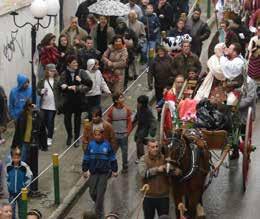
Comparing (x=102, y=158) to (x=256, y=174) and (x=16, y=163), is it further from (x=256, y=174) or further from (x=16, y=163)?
(x=256, y=174)

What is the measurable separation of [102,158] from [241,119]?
3086 mm

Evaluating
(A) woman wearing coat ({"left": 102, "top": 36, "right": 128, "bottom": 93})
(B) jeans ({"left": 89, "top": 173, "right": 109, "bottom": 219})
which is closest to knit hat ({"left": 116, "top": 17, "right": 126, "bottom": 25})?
(A) woman wearing coat ({"left": 102, "top": 36, "right": 128, "bottom": 93})

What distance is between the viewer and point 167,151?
13.8 metres

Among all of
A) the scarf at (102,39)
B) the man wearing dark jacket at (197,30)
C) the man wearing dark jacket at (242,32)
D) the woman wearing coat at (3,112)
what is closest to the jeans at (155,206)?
the woman wearing coat at (3,112)

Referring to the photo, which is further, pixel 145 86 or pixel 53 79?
pixel 145 86

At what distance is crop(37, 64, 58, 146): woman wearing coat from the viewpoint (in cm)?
1839

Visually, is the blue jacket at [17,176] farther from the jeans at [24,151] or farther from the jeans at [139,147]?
the jeans at [139,147]

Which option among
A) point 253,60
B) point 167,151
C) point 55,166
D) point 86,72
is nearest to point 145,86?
point 253,60

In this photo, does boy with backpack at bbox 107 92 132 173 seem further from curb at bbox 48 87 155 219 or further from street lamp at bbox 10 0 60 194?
street lamp at bbox 10 0 60 194

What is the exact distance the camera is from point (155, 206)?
1391cm

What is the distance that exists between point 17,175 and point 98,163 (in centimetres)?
126

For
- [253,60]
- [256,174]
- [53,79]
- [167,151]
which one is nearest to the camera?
[167,151]

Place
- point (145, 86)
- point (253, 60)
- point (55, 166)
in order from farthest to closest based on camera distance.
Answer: point (145, 86) < point (253, 60) < point (55, 166)

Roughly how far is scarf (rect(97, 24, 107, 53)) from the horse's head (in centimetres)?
861
